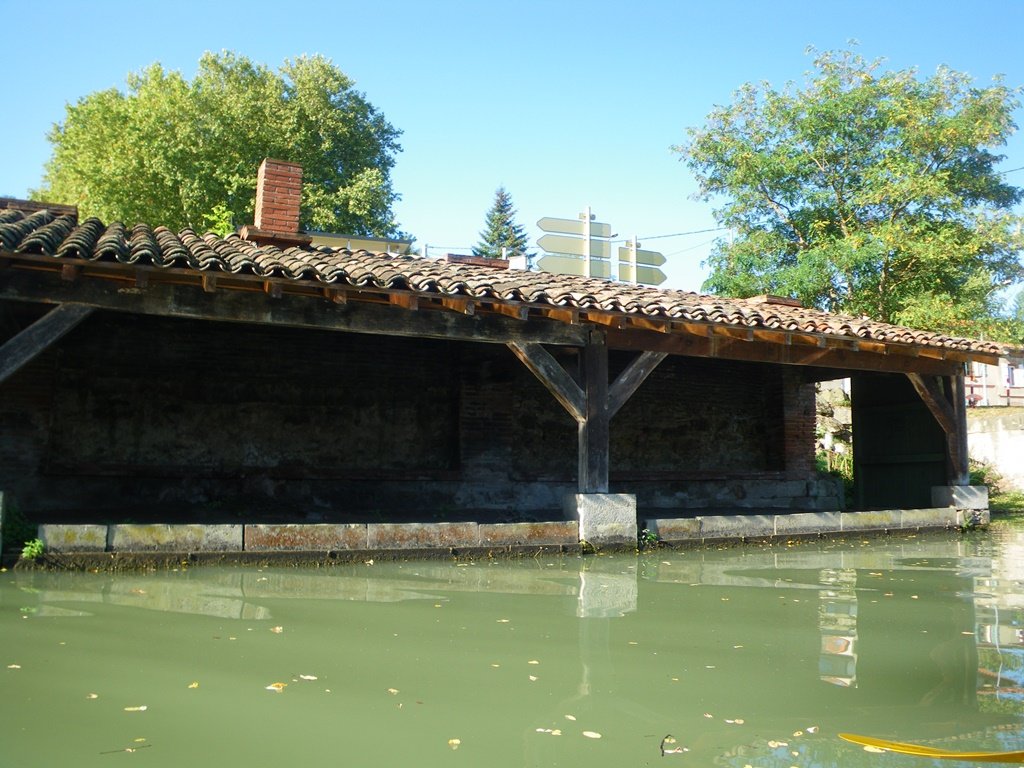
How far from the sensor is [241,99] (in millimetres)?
25625

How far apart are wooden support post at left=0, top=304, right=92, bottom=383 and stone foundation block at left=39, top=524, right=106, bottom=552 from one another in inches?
48.8

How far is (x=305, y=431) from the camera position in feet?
35.5

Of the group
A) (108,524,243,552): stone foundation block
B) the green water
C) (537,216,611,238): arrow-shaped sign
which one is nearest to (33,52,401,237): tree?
(537,216,611,238): arrow-shaped sign

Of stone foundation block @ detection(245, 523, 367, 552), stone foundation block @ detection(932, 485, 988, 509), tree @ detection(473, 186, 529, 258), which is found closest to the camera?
stone foundation block @ detection(245, 523, 367, 552)

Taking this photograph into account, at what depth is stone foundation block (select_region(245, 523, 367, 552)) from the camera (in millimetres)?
7438

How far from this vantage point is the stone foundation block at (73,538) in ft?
22.3

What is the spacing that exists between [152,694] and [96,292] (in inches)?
182

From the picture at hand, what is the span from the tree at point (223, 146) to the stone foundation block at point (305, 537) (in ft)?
60.3

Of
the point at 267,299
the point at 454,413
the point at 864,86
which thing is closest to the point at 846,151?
the point at 864,86

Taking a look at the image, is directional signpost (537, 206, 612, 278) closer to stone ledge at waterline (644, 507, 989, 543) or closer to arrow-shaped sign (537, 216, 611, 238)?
arrow-shaped sign (537, 216, 611, 238)

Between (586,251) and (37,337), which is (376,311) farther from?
(586,251)

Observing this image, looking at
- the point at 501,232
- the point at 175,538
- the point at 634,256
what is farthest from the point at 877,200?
the point at 501,232

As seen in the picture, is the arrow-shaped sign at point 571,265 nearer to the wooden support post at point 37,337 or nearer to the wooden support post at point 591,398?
the wooden support post at point 591,398

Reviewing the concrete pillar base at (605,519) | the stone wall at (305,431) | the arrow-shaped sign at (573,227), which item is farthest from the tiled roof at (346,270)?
the arrow-shaped sign at (573,227)
